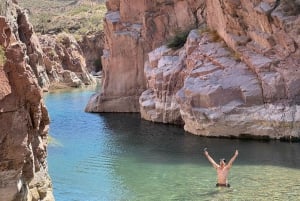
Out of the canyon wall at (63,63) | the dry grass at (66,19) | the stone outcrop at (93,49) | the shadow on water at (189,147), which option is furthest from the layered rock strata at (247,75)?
the dry grass at (66,19)

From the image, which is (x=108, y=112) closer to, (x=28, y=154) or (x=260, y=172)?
(x=260, y=172)

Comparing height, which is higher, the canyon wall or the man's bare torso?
the canyon wall

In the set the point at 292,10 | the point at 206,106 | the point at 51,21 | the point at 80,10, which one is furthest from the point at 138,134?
the point at 80,10

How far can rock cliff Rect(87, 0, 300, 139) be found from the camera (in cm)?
3478

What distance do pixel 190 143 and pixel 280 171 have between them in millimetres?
9540

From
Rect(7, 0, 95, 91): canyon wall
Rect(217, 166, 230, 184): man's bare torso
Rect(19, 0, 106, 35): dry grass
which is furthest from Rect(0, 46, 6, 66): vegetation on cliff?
Rect(19, 0, 106, 35): dry grass

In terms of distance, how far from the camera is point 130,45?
178 feet

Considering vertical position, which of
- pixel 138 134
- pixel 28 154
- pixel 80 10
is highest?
pixel 80 10

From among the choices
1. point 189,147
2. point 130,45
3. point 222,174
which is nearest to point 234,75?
point 189,147

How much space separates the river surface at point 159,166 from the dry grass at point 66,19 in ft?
250

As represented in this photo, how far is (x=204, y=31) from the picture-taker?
43031mm

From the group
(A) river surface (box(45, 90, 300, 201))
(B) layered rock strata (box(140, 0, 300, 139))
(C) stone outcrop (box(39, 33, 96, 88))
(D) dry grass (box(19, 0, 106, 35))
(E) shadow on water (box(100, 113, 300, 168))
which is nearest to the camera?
(A) river surface (box(45, 90, 300, 201))

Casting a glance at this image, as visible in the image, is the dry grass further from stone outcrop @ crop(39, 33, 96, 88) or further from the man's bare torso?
the man's bare torso

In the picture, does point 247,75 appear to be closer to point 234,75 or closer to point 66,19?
point 234,75
